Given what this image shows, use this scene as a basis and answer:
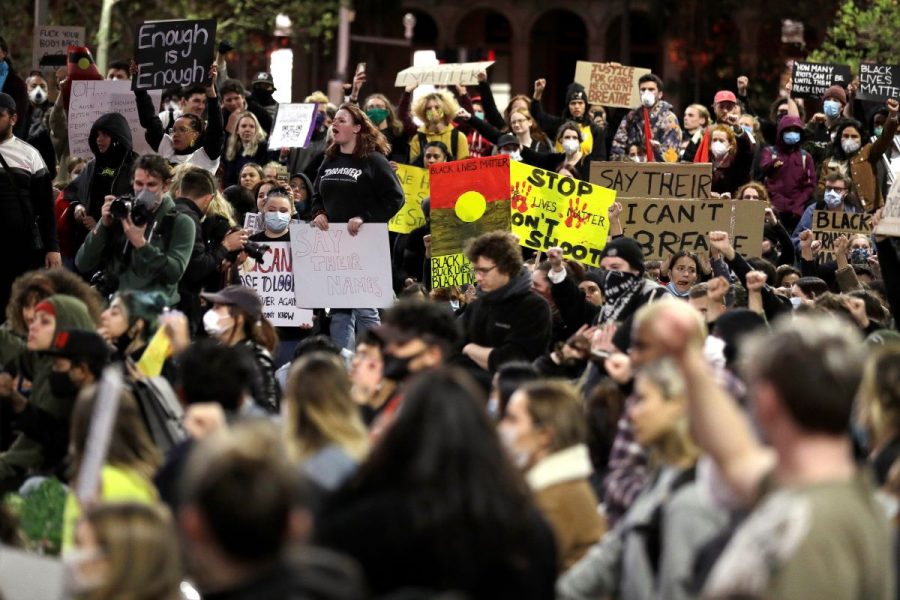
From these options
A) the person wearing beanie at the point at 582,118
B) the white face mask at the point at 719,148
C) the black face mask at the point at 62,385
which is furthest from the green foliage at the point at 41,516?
the person wearing beanie at the point at 582,118

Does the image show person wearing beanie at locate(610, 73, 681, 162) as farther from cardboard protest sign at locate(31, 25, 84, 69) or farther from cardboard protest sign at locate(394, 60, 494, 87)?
cardboard protest sign at locate(31, 25, 84, 69)

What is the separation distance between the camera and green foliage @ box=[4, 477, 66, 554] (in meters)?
6.54

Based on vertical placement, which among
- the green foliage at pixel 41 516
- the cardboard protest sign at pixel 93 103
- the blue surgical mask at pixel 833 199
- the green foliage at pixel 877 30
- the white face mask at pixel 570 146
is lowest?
the green foliage at pixel 41 516

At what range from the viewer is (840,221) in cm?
1479

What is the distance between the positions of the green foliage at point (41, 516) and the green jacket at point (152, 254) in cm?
262

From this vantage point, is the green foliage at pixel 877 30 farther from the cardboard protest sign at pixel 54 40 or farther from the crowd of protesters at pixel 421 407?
the crowd of protesters at pixel 421 407

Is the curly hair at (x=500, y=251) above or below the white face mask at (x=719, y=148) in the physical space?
below

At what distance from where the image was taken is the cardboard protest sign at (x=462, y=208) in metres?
12.7

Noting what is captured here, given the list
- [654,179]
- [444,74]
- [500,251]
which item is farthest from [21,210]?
[444,74]

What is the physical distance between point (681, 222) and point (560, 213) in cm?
92

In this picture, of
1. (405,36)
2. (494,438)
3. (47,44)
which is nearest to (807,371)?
(494,438)

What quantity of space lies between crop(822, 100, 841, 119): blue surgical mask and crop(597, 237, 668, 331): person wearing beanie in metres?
9.49

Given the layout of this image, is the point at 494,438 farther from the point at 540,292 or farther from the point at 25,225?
the point at 25,225

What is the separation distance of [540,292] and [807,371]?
6.70m
